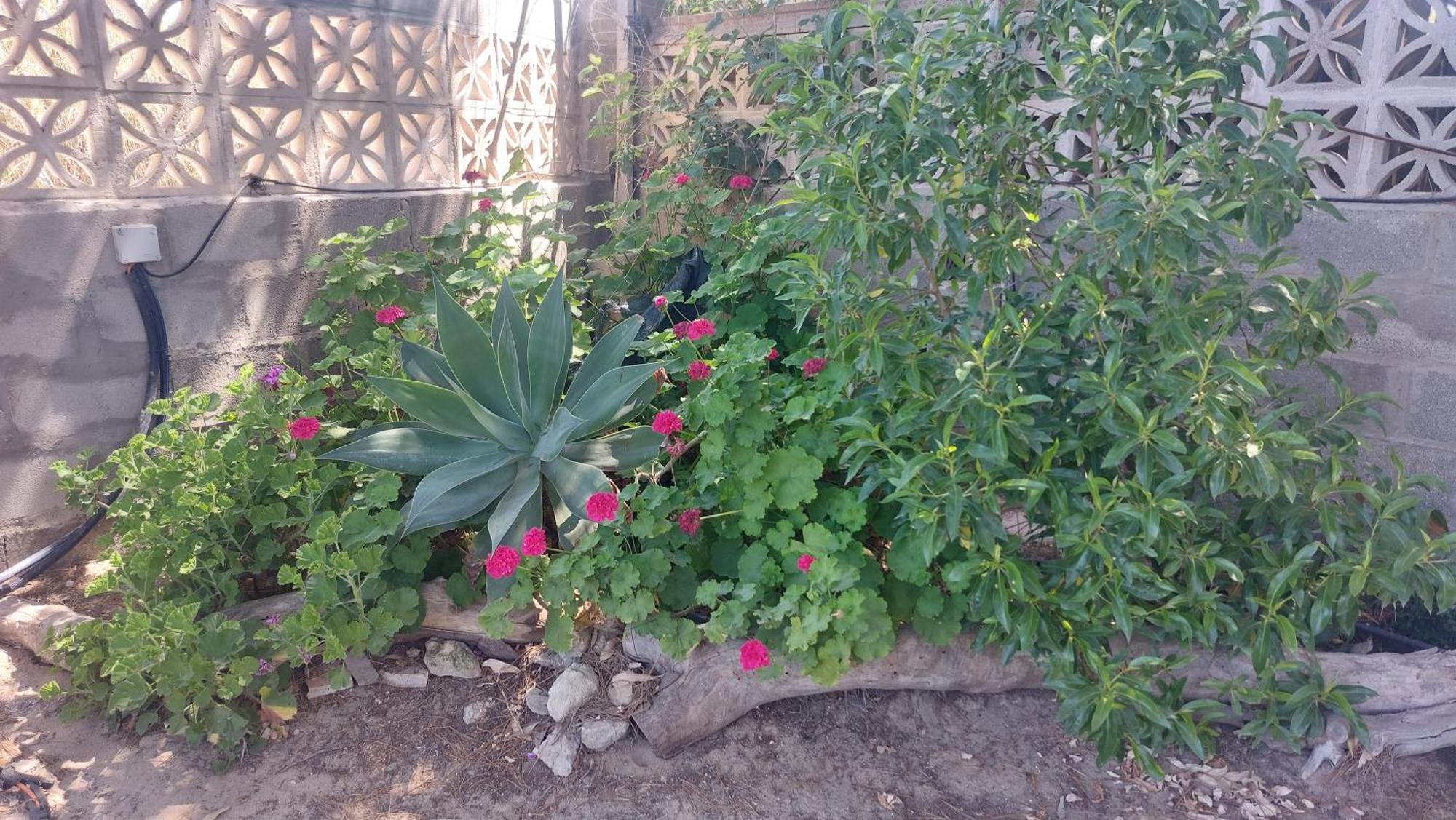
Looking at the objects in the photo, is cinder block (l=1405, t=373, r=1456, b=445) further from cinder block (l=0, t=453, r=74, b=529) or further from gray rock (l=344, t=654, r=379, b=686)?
cinder block (l=0, t=453, r=74, b=529)

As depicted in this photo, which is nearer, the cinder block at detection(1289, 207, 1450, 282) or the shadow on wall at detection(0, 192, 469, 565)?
the cinder block at detection(1289, 207, 1450, 282)

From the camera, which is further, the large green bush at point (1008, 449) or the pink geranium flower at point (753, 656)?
the pink geranium flower at point (753, 656)

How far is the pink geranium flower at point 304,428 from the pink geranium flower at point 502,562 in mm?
709

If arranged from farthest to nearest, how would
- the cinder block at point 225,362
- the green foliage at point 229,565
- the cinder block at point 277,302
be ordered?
1. the cinder block at point 277,302
2. the cinder block at point 225,362
3. the green foliage at point 229,565

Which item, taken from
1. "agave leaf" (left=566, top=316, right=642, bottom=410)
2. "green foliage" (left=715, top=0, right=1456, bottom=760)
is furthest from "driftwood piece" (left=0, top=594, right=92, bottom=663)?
"green foliage" (left=715, top=0, right=1456, bottom=760)

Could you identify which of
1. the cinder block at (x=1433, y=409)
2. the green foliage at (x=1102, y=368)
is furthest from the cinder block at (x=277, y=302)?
the cinder block at (x=1433, y=409)

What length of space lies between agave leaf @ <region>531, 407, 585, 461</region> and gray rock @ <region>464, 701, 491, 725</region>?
0.67 metres

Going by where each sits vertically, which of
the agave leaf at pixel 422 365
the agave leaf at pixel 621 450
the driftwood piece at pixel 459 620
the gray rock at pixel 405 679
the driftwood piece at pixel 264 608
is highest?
the agave leaf at pixel 422 365

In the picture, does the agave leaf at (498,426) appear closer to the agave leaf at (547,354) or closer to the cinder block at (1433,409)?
the agave leaf at (547,354)

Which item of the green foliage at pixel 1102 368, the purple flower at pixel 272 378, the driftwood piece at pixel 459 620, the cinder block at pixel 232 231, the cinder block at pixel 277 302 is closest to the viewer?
the green foliage at pixel 1102 368

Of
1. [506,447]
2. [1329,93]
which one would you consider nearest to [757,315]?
[506,447]

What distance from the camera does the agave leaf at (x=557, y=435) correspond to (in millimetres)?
2736

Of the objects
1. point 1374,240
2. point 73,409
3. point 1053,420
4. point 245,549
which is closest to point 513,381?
point 245,549

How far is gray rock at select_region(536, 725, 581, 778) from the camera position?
2.46 metres
